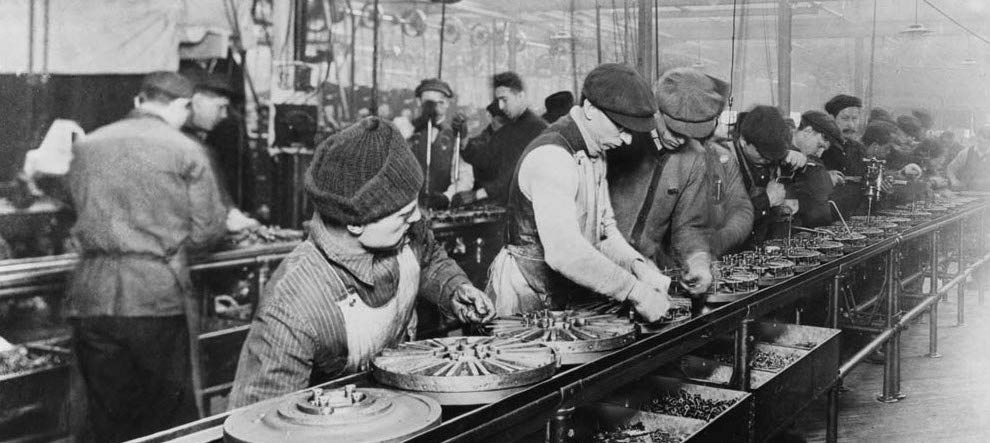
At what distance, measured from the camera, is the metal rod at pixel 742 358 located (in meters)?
2.79

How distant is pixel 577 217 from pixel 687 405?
71 centimetres

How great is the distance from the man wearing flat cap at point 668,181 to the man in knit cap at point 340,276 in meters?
2.00

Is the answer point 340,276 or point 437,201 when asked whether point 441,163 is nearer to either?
point 437,201

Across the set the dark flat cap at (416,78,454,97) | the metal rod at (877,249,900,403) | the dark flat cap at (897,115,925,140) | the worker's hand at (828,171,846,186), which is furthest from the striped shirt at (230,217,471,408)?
the dark flat cap at (897,115,925,140)

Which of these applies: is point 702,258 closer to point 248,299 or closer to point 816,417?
point 816,417

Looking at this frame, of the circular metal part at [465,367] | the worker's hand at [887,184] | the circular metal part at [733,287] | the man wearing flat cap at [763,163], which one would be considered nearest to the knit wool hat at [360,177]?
the circular metal part at [465,367]

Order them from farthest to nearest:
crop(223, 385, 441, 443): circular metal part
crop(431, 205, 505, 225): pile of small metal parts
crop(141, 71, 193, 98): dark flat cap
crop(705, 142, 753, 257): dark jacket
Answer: crop(431, 205, 505, 225): pile of small metal parts, crop(705, 142, 753, 257): dark jacket, crop(141, 71, 193, 98): dark flat cap, crop(223, 385, 441, 443): circular metal part

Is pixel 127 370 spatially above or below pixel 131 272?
below

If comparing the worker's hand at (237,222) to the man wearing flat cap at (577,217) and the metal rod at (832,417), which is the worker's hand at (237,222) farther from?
the metal rod at (832,417)

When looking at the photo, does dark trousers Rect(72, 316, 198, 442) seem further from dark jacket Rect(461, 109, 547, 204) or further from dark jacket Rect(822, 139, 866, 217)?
dark jacket Rect(822, 139, 866, 217)

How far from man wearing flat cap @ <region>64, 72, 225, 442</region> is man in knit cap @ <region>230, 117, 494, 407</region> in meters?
1.96

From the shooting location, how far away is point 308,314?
6.11 feet

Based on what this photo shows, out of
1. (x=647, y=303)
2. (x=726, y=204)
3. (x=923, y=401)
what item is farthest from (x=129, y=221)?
(x=923, y=401)

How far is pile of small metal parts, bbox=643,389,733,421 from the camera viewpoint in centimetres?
263
